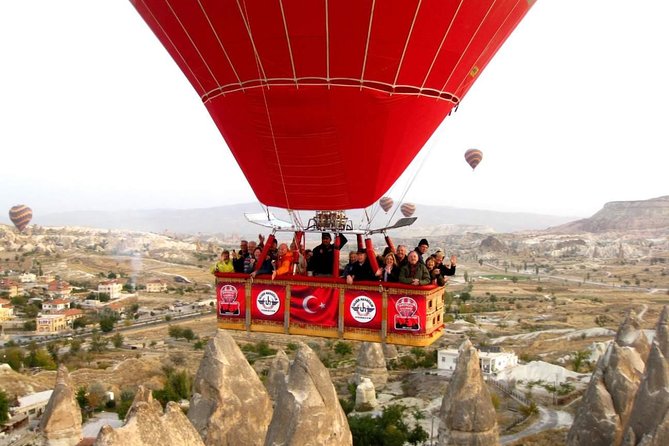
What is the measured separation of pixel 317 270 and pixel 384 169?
1636 millimetres

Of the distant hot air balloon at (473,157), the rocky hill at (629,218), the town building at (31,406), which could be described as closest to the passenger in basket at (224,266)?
the town building at (31,406)

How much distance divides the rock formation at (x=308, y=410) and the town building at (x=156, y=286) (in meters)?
60.1

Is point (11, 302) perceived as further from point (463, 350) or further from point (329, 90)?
point (329, 90)

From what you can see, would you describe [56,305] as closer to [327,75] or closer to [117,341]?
[117,341]

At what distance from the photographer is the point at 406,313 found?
23.5 feet

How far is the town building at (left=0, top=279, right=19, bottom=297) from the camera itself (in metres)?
61.8

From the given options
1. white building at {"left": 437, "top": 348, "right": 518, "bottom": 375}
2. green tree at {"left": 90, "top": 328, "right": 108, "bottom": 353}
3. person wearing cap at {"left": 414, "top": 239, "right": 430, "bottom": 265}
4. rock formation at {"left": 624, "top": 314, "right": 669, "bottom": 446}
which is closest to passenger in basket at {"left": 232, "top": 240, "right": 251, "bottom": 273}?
person wearing cap at {"left": 414, "top": 239, "right": 430, "bottom": 265}

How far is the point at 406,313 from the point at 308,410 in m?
3.10

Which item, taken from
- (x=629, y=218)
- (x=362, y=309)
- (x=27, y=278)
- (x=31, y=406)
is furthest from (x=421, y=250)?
(x=629, y=218)

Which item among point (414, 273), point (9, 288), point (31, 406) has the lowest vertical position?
point (31, 406)

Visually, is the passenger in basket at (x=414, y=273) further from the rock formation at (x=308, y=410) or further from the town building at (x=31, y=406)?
the town building at (x=31, y=406)

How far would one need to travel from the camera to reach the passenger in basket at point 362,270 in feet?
24.5

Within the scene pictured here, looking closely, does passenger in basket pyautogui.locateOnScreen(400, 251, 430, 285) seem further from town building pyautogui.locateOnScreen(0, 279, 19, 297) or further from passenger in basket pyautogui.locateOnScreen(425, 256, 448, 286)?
town building pyautogui.locateOnScreen(0, 279, 19, 297)

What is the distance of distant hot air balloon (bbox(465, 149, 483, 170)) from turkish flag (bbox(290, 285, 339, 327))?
3088 centimetres
